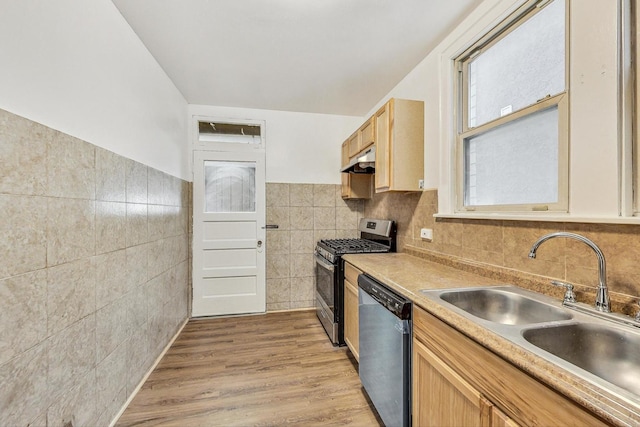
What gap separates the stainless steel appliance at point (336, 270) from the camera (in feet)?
8.31

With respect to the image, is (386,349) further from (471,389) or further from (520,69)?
(520,69)

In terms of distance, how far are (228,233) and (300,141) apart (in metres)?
1.50

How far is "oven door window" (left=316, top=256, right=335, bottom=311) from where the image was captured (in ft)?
8.60

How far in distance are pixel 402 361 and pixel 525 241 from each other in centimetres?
89

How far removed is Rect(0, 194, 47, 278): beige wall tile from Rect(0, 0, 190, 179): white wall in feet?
1.16

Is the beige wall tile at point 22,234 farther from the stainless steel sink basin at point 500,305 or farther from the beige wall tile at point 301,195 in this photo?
the beige wall tile at point 301,195

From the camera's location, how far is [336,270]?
8.32 ft

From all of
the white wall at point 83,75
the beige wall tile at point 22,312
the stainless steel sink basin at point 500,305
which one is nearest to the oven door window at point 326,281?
the stainless steel sink basin at point 500,305

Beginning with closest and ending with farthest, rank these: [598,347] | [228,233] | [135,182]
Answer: [598,347], [135,182], [228,233]

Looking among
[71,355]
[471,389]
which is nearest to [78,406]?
[71,355]

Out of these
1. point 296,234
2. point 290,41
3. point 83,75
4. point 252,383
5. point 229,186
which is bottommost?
point 252,383

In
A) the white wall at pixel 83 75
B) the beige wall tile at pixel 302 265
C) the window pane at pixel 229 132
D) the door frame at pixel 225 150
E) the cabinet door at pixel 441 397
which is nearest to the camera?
the cabinet door at pixel 441 397

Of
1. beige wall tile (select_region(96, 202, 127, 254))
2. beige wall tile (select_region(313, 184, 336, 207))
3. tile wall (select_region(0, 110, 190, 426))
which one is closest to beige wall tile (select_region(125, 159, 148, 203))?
tile wall (select_region(0, 110, 190, 426))

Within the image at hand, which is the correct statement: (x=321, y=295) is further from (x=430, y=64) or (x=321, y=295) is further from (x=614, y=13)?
(x=614, y=13)
